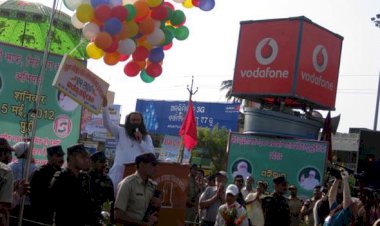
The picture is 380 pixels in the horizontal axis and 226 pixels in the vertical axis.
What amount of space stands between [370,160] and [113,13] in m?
8.30

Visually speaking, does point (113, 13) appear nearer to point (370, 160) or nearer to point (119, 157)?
point (119, 157)

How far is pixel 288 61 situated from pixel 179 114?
26872mm

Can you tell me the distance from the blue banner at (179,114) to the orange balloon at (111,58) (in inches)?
1381

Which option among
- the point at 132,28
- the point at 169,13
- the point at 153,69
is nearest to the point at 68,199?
the point at 132,28

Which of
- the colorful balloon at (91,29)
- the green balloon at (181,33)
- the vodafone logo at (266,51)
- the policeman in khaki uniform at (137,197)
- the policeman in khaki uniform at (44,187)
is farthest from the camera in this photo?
the vodafone logo at (266,51)

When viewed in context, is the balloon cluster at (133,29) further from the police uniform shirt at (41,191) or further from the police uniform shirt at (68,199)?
the police uniform shirt at (68,199)

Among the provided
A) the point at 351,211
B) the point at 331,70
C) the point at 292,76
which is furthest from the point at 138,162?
the point at 331,70

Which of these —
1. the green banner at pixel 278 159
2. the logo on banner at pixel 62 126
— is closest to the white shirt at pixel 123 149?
the logo on banner at pixel 62 126

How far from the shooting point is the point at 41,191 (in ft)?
22.5

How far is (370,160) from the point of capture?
47.5 feet

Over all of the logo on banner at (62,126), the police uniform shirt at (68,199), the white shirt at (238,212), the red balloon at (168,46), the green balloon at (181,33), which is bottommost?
the white shirt at (238,212)

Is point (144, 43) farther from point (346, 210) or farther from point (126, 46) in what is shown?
point (346, 210)

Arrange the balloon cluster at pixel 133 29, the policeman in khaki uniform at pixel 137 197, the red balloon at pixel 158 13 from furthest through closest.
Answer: the red balloon at pixel 158 13 → the balloon cluster at pixel 133 29 → the policeman in khaki uniform at pixel 137 197

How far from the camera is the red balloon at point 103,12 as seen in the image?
7884 mm
